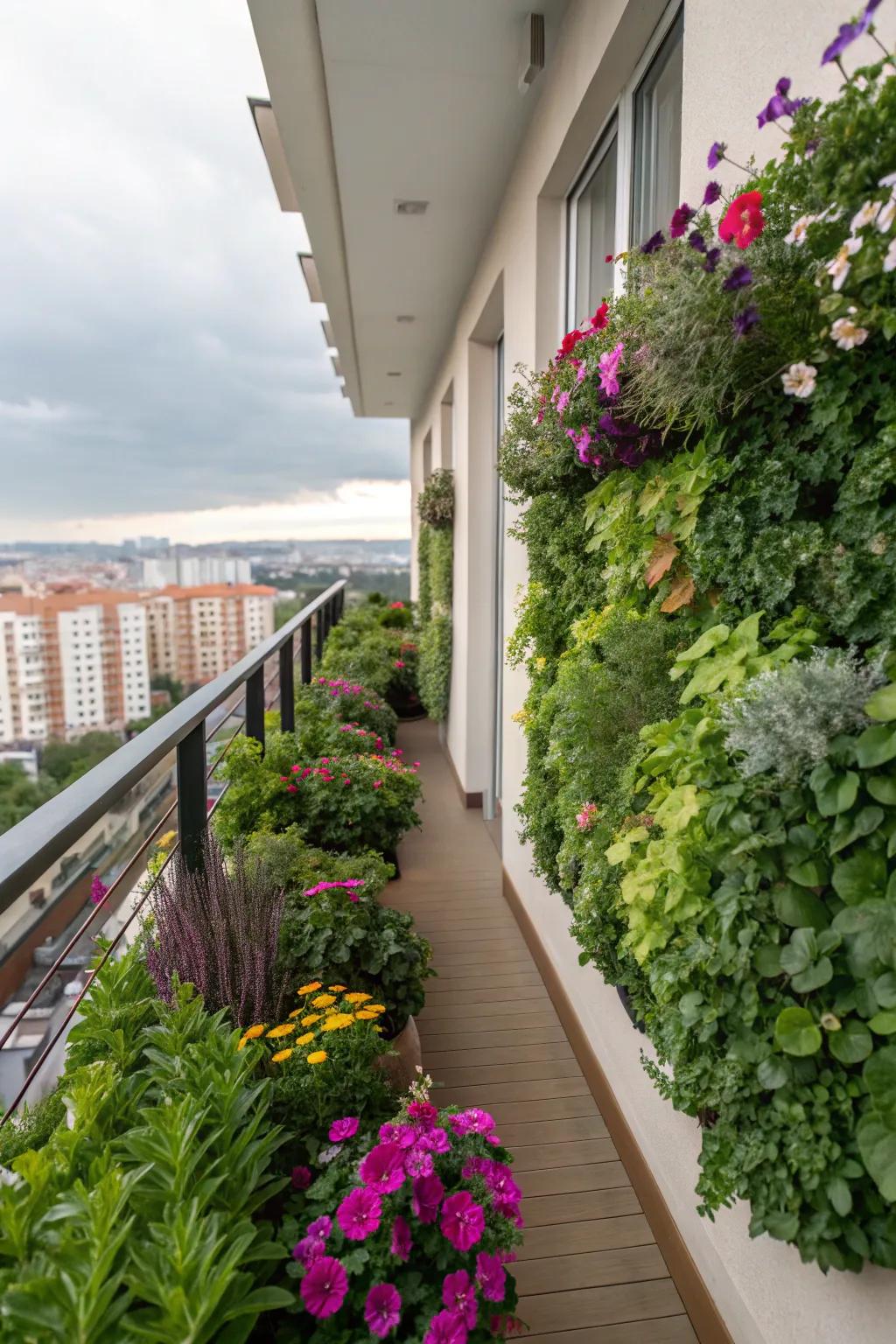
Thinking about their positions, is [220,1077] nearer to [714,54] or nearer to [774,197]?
[774,197]

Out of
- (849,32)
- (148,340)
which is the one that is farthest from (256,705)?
(148,340)

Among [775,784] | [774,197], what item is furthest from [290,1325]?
[774,197]

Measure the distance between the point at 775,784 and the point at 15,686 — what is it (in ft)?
105

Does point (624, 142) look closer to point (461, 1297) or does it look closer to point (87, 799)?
point (87, 799)

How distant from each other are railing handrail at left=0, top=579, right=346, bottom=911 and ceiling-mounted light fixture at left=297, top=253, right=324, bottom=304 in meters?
3.72

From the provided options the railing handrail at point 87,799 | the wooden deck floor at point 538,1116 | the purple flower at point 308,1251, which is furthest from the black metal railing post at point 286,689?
the purple flower at point 308,1251

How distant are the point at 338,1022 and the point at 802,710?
3.60 ft

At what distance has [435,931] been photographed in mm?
3318

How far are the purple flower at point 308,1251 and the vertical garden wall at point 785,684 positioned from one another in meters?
0.53

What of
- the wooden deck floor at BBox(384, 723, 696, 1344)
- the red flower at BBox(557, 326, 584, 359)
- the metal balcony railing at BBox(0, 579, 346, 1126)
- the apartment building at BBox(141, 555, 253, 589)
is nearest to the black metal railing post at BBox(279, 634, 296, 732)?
the metal balcony railing at BBox(0, 579, 346, 1126)

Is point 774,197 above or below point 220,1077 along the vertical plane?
above

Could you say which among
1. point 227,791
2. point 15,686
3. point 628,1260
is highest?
point 227,791

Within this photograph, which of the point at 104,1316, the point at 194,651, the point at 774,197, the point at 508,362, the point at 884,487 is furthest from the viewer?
the point at 194,651

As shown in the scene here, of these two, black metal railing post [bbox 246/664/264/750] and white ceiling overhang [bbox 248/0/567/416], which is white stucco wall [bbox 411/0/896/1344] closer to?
white ceiling overhang [bbox 248/0/567/416]
